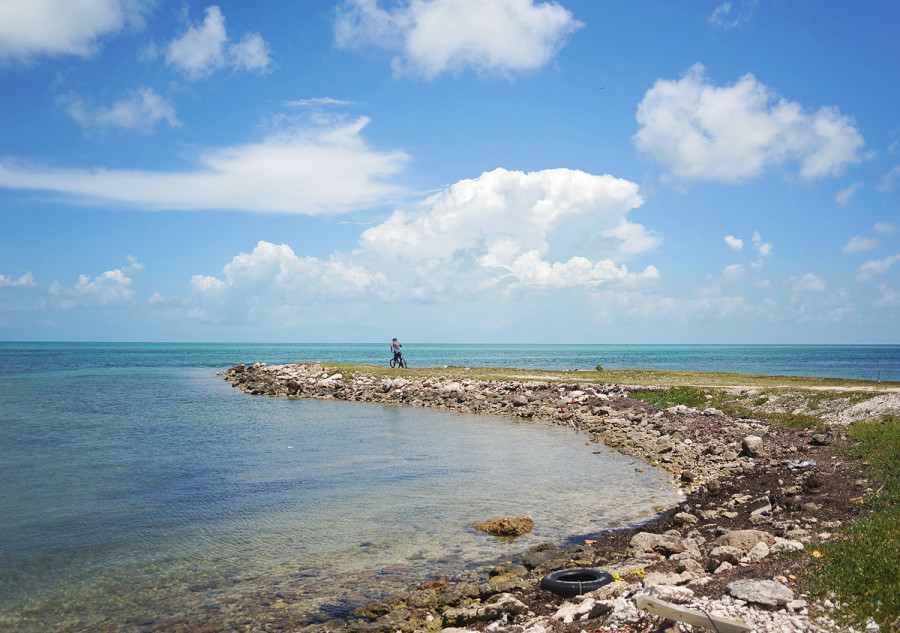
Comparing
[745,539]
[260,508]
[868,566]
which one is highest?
[868,566]

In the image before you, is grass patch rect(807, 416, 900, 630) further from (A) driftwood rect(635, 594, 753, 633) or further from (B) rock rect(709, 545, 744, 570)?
(A) driftwood rect(635, 594, 753, 633)

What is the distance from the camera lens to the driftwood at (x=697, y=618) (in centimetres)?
611

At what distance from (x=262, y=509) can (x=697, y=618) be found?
11145 mm

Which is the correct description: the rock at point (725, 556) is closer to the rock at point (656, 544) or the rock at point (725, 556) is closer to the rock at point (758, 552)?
the rock at point (758, 552)

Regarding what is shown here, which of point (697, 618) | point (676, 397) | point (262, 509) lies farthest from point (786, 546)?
point (676, 397)

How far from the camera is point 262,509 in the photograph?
46.9ft

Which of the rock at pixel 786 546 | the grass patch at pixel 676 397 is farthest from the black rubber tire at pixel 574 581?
the grass patch at pixel 676 397

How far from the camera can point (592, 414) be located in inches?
1177

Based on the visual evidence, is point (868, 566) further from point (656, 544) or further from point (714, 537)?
point (656, 544)

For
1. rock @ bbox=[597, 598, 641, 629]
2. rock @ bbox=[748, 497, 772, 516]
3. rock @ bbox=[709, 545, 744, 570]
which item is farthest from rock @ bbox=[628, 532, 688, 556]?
rock @ bbox=[597, 598, 641, 629]

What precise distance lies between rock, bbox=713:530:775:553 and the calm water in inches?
127

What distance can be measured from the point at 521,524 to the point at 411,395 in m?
27.2

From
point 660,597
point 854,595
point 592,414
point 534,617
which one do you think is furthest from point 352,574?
point 592,414

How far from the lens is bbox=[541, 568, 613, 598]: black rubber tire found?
866 centimetres
